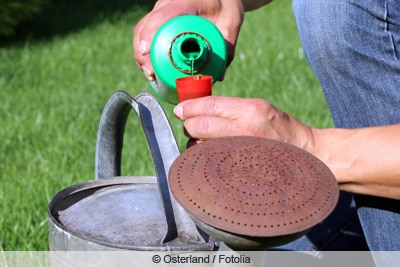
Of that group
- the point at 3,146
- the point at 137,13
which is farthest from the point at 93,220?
the point at 137,13

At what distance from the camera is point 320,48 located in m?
1.54

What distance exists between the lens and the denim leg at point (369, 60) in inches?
58.4

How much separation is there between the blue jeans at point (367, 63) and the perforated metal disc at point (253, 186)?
1.35ft

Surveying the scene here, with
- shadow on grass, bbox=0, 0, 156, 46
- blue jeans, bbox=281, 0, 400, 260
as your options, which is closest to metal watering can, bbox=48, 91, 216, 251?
blue jeans, bbox=281, 0, 400, 260

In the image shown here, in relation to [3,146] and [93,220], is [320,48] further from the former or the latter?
[3,146]

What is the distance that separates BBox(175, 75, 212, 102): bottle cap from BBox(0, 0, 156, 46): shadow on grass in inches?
171

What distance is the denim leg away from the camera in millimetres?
1484

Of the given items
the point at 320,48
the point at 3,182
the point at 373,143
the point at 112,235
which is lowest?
the point at 3,182

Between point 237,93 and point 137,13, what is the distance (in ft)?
9.17

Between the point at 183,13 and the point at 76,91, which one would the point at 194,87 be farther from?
the point at 76,91

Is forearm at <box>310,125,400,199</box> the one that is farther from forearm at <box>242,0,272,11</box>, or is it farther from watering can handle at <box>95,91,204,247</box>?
forearm at <box>242,0,272,11</box>

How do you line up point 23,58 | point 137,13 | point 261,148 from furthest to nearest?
point 137,13 → point 23,58 → point 261,148

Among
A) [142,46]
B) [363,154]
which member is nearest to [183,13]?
[142,46]

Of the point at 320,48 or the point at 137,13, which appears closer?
the point at 320,48
